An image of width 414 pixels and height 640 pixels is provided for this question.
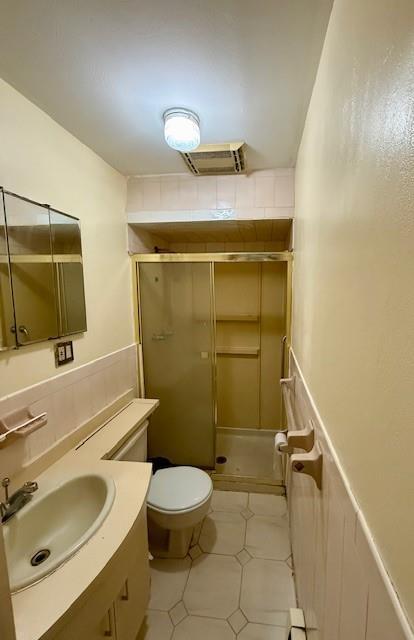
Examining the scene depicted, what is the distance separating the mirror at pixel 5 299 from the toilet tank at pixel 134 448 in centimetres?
77

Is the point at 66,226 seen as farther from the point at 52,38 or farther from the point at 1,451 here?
the point at 1,451

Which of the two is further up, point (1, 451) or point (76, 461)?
point (1, 451)

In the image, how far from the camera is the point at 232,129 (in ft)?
4.46

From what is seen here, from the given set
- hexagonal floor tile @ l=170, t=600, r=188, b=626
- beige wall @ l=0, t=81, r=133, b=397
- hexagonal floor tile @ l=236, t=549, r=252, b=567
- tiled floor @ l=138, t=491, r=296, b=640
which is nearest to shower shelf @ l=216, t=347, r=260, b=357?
beige wall @ l=0, t=81, r=133, b=397

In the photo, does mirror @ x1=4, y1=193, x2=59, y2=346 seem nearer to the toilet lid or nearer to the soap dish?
the soap dish

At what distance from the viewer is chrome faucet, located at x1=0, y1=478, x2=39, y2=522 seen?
92 centimetres

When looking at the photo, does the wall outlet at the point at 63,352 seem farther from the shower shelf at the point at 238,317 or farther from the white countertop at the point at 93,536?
the shower shelf at the point at 238,317

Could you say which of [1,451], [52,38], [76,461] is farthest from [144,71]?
[76,461]

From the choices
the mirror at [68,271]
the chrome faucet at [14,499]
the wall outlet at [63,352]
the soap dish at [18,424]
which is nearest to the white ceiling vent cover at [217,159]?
the mirror at [68,271]

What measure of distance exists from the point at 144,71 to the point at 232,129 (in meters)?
0.52

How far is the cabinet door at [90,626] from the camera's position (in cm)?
70

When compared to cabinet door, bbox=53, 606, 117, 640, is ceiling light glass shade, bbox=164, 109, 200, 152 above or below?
above

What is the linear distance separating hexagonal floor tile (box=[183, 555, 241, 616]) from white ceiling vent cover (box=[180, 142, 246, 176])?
2315 mm

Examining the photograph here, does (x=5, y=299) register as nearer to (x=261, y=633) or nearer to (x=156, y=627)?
(x=156, y=627)
